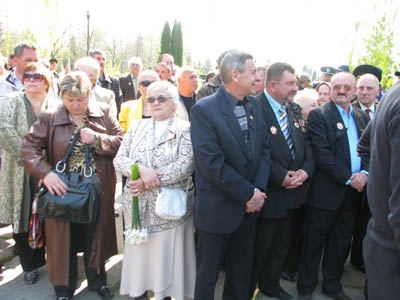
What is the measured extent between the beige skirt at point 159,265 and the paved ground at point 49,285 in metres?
0.37

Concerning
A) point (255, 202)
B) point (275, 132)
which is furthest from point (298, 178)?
point (255, 202)

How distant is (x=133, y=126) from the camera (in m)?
3.01

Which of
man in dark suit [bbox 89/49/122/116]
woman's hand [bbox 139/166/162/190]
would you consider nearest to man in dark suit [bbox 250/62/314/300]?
woman's hand [bbox 139/166/162/190]

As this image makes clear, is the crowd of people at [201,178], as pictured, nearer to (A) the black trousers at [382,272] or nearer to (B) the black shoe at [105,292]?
(B) the black shoe at [105,292]

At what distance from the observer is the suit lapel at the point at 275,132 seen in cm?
300

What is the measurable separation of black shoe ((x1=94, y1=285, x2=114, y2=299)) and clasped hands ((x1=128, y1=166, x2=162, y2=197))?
112cm

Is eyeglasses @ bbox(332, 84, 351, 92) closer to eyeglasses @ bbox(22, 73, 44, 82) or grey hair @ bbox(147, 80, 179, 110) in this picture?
grey hair @ bbox(147, 80, 179, 110)

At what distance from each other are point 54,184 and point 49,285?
48.7 inches

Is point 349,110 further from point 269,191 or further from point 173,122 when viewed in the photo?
point 173,122

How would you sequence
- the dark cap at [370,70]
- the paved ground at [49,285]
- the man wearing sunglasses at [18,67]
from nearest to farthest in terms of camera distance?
1. the paved ground at [49,285]
2. the man wearing sunglasses at [18,67]
3. the dark cap at [370,70]

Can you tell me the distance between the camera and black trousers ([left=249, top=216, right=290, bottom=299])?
121 inches

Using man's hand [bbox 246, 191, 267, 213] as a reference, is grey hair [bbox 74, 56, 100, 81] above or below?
above

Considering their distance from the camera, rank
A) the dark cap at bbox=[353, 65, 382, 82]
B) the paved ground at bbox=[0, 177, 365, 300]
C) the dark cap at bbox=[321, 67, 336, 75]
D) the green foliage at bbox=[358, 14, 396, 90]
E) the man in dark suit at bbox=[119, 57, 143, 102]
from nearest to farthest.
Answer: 1. the paved ground at bbox=[0, 177, 365, 300]
2. the dark cap at bbox=[353, 65, 382, 82]
3. the dark cap at bbox=[321, 67, 336, 75]
4. the man in dark suit at bbox=[119, 57, 143, 102]
5. the green foliage at bbox=[358, 14, 396, 90]

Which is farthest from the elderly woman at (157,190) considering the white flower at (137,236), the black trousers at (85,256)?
the black trousers at (85,256)
